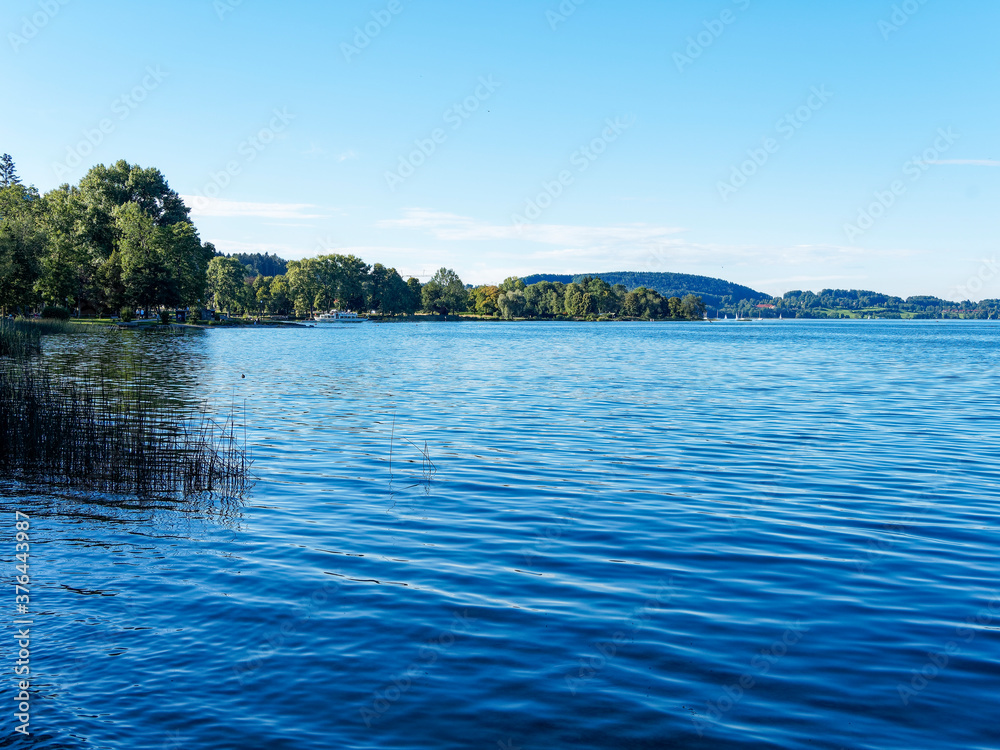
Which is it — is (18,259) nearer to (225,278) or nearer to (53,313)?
(53,313)

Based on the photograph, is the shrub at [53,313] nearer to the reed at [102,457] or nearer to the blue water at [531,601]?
the reed at [102,457]

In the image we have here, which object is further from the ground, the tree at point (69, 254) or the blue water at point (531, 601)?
the tree at point (69, 254)

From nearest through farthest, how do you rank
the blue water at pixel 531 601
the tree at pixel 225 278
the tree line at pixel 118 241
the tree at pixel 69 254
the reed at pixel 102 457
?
1. the blue water at pixel 531 601
2. the reed at pixel 102 457
3. the tree at pixel 69 254
4. the tree line at pixel 118 241
5. the tree at pixel 225 278

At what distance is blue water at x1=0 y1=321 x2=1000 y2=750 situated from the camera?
24.8ft

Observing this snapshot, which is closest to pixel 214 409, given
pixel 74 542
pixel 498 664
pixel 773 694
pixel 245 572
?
pixel 74 542

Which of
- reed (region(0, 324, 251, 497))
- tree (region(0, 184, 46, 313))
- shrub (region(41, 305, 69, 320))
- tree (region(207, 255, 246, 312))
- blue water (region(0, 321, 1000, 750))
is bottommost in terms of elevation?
blue water (region(0, 321, 1000, 750))

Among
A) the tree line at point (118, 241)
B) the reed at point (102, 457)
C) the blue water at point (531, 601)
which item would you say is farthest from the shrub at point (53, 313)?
the blue water at point (531, 601)

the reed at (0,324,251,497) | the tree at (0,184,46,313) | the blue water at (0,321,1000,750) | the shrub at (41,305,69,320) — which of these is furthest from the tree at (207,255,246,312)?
the blue water at (0,321,1000,750)

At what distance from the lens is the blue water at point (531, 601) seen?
7.56 meters

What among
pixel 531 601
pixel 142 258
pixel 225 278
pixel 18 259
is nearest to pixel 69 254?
pixel 142 258

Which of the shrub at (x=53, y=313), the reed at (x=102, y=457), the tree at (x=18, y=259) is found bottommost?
the reed at (x=102, y=457)

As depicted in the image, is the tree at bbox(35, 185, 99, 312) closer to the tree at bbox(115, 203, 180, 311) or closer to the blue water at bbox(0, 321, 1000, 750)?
the tree at bbox(115, 203, 180, 311)

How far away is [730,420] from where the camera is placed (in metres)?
29.7

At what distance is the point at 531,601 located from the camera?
10.7 meters
